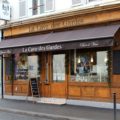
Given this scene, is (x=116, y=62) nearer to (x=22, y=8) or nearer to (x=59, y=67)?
(x=59, y=67)

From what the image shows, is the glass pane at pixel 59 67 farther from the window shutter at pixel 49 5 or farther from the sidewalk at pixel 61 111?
the window shutter at pixel 49 5

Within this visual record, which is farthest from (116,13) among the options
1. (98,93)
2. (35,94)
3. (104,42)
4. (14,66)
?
(14,66)

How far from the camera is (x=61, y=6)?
19.0m

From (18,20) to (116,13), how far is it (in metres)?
6.75

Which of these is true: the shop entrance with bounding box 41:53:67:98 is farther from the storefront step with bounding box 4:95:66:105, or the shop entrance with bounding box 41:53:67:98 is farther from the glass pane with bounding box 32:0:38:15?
the glass pane with bounding box 32:0:38:15

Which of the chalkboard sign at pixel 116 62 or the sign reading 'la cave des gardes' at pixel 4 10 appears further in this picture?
the sign reading 'la cave des gardes' at pixel 4 10

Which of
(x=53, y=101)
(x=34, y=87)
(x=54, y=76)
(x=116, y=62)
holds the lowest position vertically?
(x=53, y=101)

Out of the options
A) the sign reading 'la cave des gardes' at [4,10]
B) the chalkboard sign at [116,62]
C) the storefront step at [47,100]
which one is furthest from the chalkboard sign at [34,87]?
the chalkboard sign at [116,62]

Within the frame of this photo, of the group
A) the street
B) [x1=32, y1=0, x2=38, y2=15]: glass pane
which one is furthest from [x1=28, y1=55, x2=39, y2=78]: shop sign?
the street

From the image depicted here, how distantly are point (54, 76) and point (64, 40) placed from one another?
9.63ft

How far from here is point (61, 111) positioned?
15.8m

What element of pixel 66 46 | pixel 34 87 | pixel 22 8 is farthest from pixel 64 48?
pixel 22 8

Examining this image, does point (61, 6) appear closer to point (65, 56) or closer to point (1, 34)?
point (65, 56)

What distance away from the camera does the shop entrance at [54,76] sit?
61.8 feet
